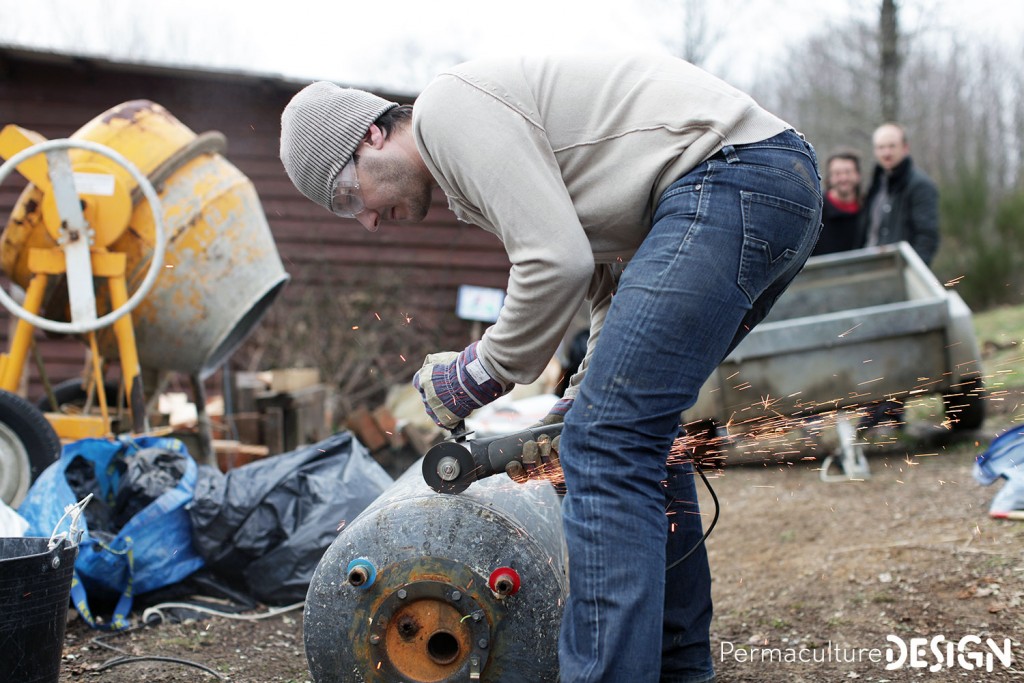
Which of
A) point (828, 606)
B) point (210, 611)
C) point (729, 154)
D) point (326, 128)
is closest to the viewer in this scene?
point (729, 154)

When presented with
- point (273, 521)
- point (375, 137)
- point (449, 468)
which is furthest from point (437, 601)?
point (273, 521)

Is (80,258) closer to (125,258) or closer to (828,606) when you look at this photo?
(125,258)

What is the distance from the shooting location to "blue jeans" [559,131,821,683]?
1.83 m

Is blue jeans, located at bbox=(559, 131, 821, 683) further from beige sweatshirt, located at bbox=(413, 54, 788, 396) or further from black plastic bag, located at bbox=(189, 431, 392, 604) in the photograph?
black plastic bag, located at bbox=(189, 431, 392, 604)

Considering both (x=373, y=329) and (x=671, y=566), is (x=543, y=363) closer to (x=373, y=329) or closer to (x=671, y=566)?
(x=671, y=566)

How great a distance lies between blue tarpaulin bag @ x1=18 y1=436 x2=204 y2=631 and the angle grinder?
165cm

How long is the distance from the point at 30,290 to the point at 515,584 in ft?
10.6

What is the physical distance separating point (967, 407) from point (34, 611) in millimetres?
5415

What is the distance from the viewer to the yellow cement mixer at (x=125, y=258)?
4129 millimetres

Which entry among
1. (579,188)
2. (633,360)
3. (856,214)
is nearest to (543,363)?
(633,360)

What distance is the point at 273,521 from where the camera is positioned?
3.76m

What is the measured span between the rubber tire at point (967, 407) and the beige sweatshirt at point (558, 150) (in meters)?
4.36

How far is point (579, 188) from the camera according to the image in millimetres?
2018

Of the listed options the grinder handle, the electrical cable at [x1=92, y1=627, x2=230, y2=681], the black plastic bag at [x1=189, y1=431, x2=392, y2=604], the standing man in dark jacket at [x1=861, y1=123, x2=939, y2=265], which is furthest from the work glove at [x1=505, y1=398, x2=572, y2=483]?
the standing man in dark jacket at [x1=861, y1=123, x2=939, y2=265]
